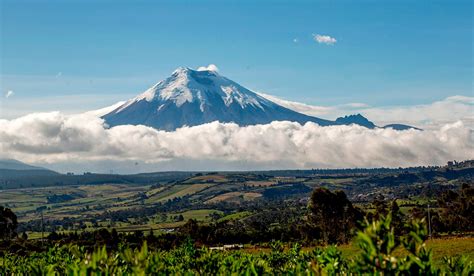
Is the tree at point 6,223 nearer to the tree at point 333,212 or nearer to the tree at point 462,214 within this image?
the tree at point 333,212

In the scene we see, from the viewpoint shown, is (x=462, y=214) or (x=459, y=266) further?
(x=462, y=214)

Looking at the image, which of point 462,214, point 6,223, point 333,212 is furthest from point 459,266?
point 6,223

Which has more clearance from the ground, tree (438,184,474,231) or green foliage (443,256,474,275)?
green foliage (443,256,474,275)

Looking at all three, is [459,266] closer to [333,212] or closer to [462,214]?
[333,212]

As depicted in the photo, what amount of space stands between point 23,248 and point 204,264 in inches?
4191

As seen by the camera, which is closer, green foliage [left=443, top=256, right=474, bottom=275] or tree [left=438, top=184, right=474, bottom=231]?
green foliage [left=443, top=256, right=474, bottom=275]

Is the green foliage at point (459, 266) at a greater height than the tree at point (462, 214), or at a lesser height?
greater

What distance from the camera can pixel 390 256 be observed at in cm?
1516

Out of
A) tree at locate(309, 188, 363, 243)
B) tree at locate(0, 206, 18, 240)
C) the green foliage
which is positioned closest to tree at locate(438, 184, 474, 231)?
tree at locate(309, 188, 363, 243)

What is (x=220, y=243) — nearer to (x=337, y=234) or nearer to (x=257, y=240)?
(x=257, y=240)

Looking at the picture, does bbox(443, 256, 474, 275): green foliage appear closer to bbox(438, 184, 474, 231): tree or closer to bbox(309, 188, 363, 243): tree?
bbox(309, 188, 363, 243): tree

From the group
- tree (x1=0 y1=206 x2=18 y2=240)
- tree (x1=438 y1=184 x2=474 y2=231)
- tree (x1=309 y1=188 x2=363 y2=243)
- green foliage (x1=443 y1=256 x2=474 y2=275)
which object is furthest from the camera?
tree (x1=0 y1=206 x2=18 y2=240)

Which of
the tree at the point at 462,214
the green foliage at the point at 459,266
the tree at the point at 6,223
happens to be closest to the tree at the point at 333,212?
the tree at the point at 462,214

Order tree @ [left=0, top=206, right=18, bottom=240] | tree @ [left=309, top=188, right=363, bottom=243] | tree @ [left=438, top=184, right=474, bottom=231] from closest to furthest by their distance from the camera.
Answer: tree @ [left=438, top=184, right=474, bottom=231]
tree @ [left=309, top=188, right=363, bottom=243]
tree @ [left=0, top=206, right=18, bottom=240]
